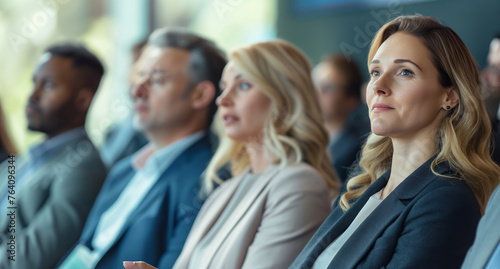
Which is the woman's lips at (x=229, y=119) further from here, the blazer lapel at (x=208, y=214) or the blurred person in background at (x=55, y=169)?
the blurred person in background at (x=55, y=169)

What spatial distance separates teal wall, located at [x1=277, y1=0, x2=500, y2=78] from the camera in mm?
3102

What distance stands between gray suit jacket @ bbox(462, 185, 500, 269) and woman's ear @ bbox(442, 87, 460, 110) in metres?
0.22

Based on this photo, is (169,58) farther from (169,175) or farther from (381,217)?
(381,217)

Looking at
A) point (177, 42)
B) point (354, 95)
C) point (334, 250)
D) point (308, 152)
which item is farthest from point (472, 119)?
point (354, 95)

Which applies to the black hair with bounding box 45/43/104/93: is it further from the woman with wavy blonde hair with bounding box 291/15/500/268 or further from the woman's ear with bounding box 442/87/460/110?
the woman's ear with bounding box 442/87/460/110

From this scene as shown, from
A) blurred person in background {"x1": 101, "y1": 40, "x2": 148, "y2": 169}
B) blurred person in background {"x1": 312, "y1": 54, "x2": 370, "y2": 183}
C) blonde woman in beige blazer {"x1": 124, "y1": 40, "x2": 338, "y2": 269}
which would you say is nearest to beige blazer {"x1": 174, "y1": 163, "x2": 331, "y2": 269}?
blonde woman in beige blazer {"x1": 124, "y1": 40, "x2": 338, "y2": 269}

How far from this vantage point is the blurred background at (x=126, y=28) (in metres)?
4.15

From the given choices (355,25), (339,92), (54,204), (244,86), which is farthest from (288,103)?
(355,25)

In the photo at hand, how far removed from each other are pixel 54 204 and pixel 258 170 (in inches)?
39.1

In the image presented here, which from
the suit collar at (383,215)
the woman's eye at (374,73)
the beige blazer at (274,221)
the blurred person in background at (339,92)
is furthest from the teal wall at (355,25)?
the suit collar at (383,215)

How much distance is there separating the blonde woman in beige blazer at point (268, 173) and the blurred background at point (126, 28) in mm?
2013

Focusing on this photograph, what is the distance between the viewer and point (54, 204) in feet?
8.16

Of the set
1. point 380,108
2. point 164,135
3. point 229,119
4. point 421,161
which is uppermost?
point 380,108

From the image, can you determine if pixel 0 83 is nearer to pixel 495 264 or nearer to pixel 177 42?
pixel 177 42
